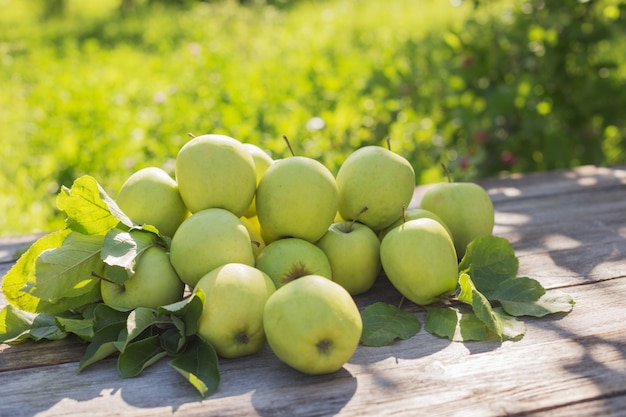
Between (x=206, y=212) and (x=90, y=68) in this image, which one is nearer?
(x=206, y=212)

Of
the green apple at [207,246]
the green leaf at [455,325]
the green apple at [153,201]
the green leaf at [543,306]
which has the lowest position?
the green leaf at [543,306]

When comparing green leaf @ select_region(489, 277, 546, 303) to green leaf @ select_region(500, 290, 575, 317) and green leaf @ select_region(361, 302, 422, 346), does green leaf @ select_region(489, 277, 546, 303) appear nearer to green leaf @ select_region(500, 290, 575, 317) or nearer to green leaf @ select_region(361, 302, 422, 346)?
green leaf @ select_region(500, 290, 575, 317)

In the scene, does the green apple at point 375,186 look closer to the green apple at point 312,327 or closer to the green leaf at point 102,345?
the green apple at point 312,327

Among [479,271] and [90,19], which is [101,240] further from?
[90,19]

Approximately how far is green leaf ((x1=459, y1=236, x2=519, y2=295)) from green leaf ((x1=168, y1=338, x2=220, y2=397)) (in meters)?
0.73

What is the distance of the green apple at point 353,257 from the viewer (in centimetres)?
178

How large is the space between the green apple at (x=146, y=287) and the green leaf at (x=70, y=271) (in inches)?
2.0

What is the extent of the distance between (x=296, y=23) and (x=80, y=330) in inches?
303

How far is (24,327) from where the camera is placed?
1.63 meters

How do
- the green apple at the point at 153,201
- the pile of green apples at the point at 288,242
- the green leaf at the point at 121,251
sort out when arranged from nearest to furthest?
1. the pile of green apples at the point at 288,242
2. the green leaf at the point at 121,251
3. the green apple at the point at 153,201

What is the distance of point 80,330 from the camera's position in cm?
156

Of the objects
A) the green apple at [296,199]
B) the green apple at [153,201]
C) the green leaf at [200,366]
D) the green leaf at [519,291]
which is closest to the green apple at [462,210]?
the green leaf at [519,291]

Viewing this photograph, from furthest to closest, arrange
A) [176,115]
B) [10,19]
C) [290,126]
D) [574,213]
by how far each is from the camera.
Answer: [10,19], [176,115], [290,126], [574,213]

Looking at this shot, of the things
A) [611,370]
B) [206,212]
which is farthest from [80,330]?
[611,370]
